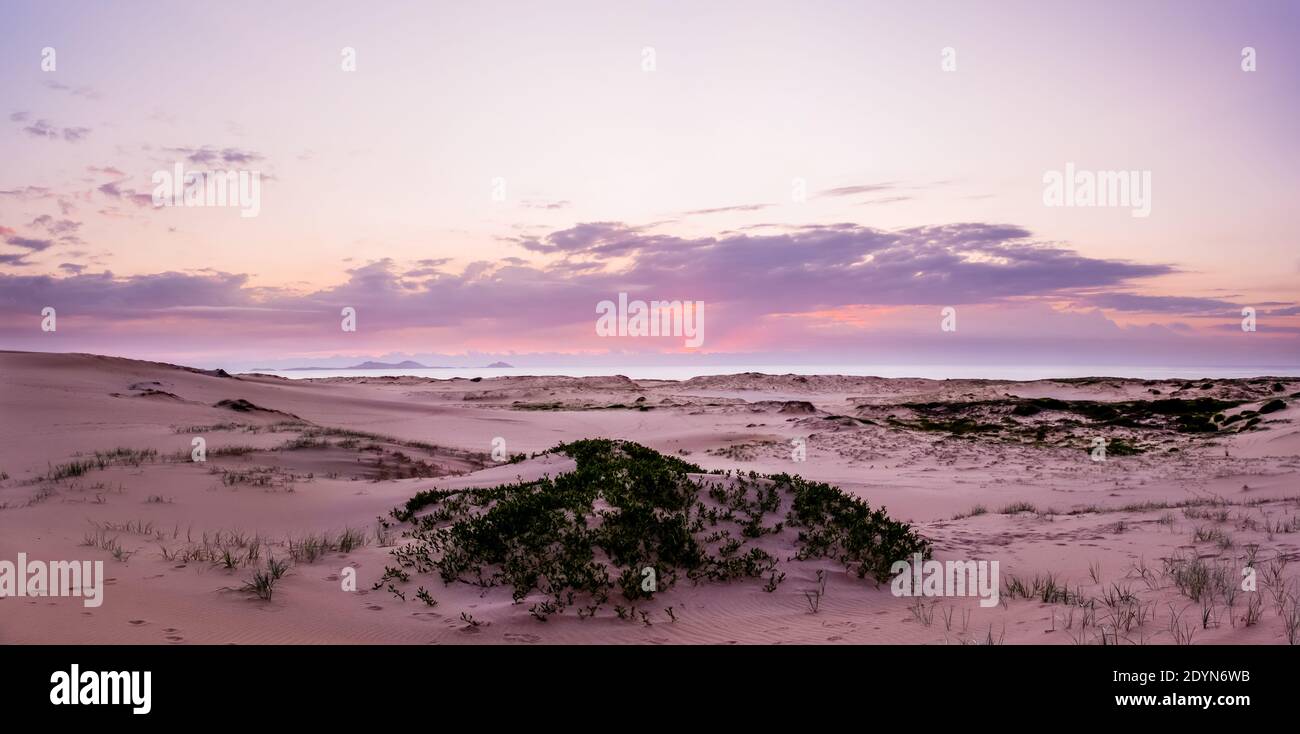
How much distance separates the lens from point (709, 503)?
31.0ft

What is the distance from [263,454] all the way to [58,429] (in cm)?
887

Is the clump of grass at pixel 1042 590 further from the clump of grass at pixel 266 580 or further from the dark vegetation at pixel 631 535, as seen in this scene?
the clump of grass at pixel 266 580

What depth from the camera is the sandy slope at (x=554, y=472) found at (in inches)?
233

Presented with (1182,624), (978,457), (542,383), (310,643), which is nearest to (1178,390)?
(978,457)

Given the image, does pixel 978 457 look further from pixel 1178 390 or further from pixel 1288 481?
pixel 1178 390

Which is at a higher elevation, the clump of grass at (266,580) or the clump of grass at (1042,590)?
the clump of grass at (266,580)

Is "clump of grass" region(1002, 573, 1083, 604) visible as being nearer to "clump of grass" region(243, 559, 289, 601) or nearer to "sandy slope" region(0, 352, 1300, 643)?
"sandy slope" region(0, 352, 1300, 643)

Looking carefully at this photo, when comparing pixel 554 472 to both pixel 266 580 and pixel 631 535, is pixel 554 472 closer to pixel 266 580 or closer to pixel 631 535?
pixel 631 535

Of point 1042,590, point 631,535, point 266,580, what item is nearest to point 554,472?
point 631,535

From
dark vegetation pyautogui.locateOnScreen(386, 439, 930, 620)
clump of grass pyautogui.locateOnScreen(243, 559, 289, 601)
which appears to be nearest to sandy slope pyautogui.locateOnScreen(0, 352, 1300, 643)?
clump of grass pyautogui.locateOnScreen(243, 559, 289, 601)

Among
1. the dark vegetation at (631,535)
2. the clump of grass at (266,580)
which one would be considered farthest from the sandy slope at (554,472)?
the dark vegetation at (631,535)

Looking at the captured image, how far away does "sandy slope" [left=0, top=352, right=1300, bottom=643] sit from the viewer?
5926 millimetres

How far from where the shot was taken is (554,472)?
12.7m

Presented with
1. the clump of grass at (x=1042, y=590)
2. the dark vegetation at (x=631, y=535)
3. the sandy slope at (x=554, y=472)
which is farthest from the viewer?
the dark vegetation at (x=631, y=535)
